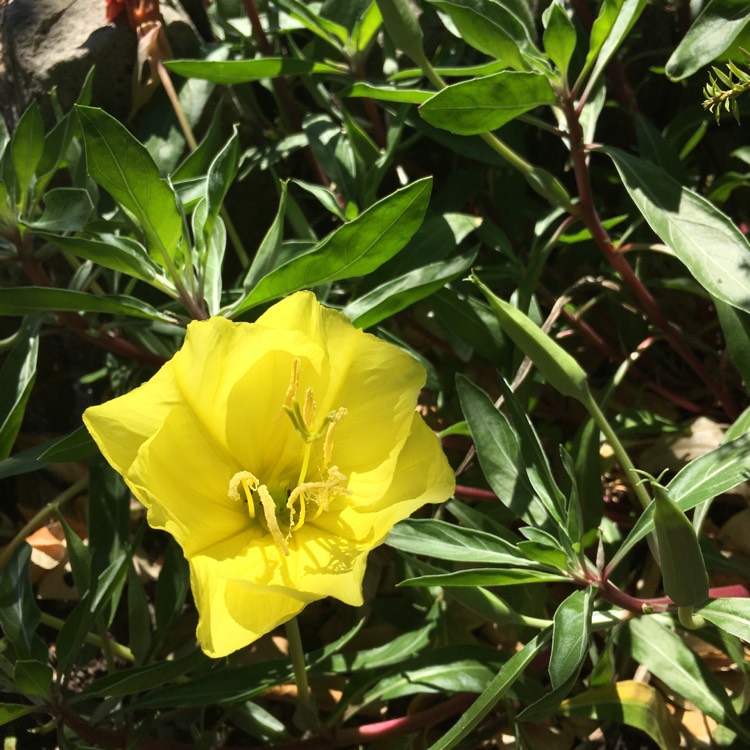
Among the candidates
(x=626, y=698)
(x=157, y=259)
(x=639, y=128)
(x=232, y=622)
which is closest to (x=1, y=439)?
(x=157, y=259)

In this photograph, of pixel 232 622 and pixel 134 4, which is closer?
pixel 232 622

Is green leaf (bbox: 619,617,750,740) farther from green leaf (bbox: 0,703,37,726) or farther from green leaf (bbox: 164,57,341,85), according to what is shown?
green leaf (bbox: 164,57,341,85)

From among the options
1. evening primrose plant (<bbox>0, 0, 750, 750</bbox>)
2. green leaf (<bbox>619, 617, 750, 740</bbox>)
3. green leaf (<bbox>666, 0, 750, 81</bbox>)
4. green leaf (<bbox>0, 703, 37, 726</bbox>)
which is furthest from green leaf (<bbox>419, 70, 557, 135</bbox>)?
green leaf (<bbox>0, 703, 37, 726</bbox>)

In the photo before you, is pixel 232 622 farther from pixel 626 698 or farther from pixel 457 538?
pixel 626 698

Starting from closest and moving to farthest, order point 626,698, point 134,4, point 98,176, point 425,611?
point 98,176, point 626,698, point 425,611, point 134,4

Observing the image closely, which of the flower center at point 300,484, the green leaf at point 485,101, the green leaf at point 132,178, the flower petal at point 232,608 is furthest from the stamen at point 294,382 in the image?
the green leaf at point 485,101

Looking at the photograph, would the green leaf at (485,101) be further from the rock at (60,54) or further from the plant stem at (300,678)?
the rock at (60,54)
